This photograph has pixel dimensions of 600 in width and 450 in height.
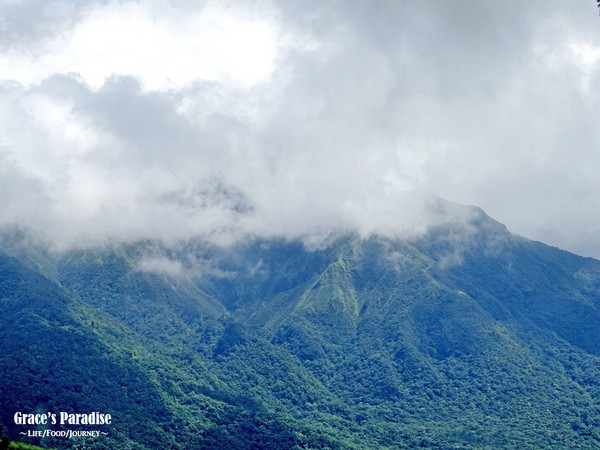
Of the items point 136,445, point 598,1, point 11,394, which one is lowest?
point 136,445

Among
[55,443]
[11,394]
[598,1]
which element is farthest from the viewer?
[11,394]

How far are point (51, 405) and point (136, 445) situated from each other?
969 inches

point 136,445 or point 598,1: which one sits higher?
point 598,1

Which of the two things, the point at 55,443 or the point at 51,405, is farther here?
the point at 51,405

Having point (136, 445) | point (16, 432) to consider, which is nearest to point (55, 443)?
point (16, 432)

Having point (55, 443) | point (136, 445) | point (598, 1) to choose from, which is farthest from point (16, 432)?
point (598, 1)

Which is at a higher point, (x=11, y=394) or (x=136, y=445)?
(x=11, y=394)

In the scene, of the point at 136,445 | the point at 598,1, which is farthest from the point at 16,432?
the point at 598,1

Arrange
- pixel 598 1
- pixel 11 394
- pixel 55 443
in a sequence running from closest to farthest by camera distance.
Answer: pixel 598 1 < pixel 55 443 < pixel 11 394

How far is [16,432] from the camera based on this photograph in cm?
18488

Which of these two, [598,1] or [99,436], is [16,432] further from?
[598,1]

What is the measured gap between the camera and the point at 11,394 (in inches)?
7776

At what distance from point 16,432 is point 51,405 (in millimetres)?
15499

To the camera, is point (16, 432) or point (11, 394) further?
point (11, 394)
